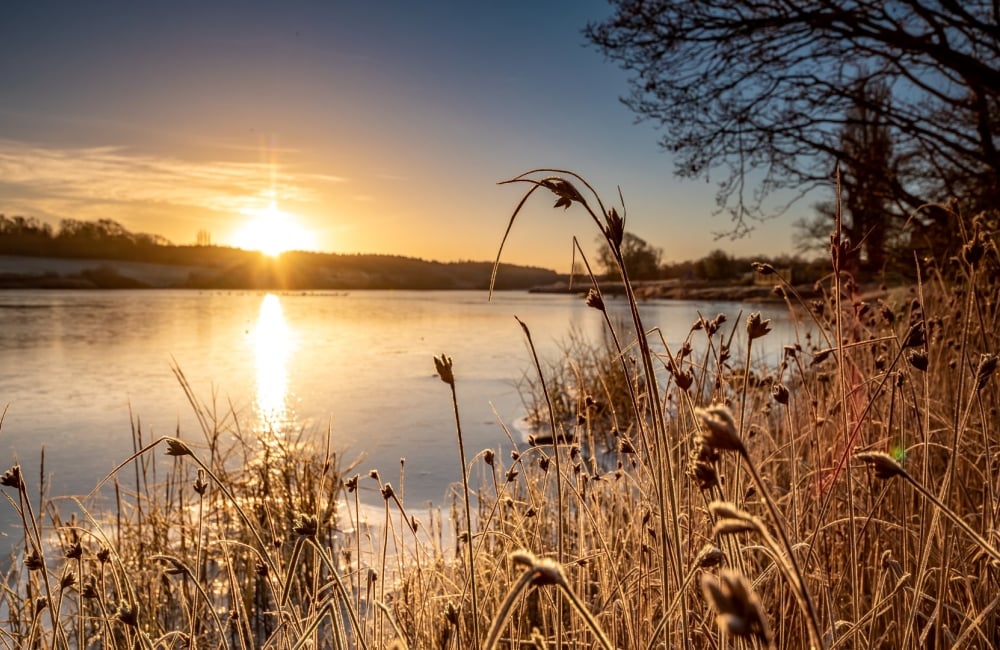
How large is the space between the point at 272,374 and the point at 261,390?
126cm

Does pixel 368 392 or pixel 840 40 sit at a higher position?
pixel 840 40

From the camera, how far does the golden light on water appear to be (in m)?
5.76

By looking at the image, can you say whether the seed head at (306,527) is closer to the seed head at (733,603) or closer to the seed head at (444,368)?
the seed head at (444,368)

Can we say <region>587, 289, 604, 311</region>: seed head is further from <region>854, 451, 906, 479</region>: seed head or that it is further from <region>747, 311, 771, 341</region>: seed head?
<region>854, 451, 906, 479</region>: seed head

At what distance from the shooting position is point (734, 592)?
0.36 m

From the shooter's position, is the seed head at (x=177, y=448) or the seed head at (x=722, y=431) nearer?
the seed head at (x=722, y=431)

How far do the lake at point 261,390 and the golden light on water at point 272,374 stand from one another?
0.07 ft

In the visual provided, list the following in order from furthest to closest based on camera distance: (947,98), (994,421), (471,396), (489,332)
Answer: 1. (489,332)
2. (471,396)
3. (947,98)
4. (994,421)

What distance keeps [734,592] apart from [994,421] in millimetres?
2859

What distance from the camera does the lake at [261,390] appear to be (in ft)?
14.8

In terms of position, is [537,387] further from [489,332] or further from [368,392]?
[489,332]

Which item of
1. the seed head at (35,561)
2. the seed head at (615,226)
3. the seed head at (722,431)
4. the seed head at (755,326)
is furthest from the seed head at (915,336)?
the seed head at (35,561)

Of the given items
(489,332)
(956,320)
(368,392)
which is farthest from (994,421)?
(489,332)

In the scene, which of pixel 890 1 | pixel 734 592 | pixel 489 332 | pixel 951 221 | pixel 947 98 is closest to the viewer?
pixel 734 592
